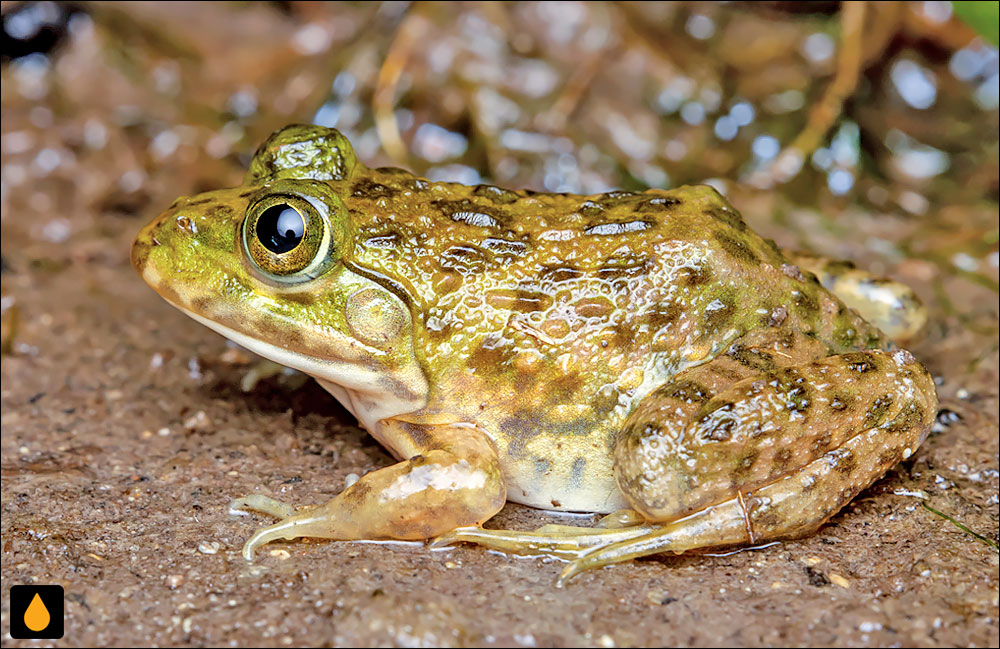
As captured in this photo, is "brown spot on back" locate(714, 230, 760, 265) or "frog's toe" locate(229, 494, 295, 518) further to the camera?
"brown spot on back" locate(714, 230, 760, 265)

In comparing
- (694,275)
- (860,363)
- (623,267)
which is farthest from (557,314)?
(860,363)

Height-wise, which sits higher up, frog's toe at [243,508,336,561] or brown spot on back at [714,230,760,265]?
brown spot on back at [714,230,760,265]

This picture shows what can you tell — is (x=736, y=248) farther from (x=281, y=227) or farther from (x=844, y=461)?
(x=281, y=227)

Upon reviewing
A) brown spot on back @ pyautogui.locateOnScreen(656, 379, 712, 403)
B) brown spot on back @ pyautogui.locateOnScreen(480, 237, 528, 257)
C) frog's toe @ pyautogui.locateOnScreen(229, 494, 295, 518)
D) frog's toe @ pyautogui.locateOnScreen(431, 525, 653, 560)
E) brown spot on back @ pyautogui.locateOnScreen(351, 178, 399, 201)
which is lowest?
frog's toe @ pyautogui.locateOnScreen(229, 494, 295, 518)

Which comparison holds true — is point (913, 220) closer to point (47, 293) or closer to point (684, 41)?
point (684, 41)

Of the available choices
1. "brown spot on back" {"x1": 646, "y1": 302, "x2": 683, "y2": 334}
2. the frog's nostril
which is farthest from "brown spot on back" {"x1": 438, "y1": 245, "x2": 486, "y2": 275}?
the frog's nostril

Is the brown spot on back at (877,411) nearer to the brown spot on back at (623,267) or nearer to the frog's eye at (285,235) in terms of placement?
the brown spot on back at (623,267)

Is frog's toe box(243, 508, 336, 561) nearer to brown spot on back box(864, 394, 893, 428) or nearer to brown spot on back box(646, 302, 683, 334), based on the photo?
brown spot on back box(646, 302, 683, 334)

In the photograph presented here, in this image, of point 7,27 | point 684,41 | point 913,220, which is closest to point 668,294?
point 913,220
